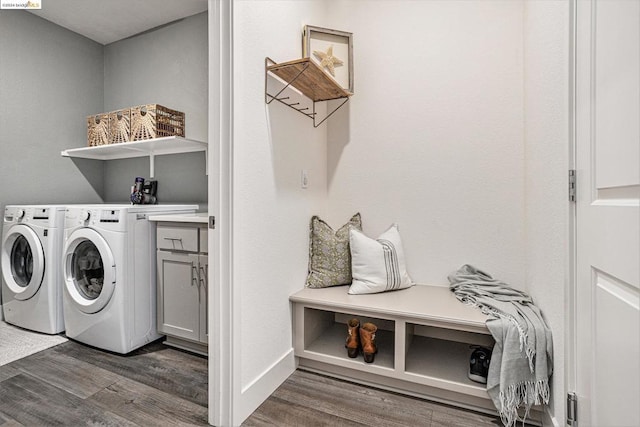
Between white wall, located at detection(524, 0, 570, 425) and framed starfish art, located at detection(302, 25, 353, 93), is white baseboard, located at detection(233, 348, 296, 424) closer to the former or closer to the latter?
white wall, located at detection(524, 0, 570, 425)

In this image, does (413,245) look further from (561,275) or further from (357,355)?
(561,275)

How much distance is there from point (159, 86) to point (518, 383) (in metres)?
3.42

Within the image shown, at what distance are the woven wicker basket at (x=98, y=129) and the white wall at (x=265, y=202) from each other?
6.32 ft

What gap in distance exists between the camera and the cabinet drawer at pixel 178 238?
2059 mm

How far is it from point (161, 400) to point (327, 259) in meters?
1.14

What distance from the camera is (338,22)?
2.33 m

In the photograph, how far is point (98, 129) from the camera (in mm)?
2830

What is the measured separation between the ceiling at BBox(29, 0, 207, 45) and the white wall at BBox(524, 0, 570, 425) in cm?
249

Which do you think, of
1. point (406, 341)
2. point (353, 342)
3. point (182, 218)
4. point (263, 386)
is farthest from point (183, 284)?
point (406, 341)

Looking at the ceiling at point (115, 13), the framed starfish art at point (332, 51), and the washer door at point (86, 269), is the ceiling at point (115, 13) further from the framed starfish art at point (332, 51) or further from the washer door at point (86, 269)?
the washer door at point (86, 269)

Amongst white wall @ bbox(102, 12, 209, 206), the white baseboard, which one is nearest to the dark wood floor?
the white baseboard

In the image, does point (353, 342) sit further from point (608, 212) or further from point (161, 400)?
point (608, 212)

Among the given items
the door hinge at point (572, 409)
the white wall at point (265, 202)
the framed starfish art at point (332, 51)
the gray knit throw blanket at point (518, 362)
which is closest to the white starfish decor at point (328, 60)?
the framed starfish art at point (332, 51)

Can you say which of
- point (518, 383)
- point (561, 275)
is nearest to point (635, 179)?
point (561, 275)
